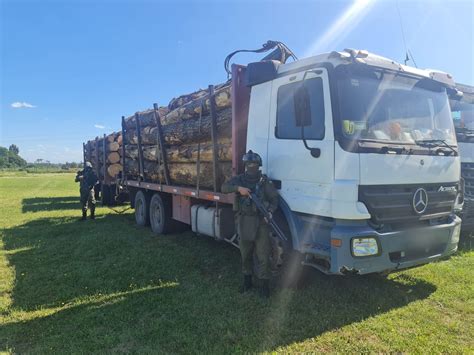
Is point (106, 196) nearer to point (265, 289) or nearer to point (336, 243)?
point (265, 289)

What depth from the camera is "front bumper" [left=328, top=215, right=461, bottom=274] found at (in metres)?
3.77

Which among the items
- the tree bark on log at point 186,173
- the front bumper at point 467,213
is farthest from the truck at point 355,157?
the front bumper at point 467,213

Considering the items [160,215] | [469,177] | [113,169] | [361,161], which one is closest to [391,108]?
[361,161]

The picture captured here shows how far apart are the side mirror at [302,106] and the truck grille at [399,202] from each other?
37.2 inches

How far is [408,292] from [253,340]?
7.75 feet

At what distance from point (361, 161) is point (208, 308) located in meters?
2.44

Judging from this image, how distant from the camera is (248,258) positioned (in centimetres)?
486

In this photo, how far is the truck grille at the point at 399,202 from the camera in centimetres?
387

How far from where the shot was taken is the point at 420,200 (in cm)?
417

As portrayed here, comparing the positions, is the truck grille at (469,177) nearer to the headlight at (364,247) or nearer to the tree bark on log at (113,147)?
the headlight at (364,247)

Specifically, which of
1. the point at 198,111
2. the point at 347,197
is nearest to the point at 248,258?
the point at 347,197

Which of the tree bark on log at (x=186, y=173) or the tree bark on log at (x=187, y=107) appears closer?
the tree bark on log at (x=187, y=107)

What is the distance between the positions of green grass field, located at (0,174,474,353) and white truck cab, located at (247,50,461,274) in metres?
0.63

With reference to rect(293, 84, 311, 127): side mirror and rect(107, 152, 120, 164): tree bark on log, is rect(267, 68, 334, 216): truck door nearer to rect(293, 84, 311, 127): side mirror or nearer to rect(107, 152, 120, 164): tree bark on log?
rect(293, 84, 311, 127): side mirror
